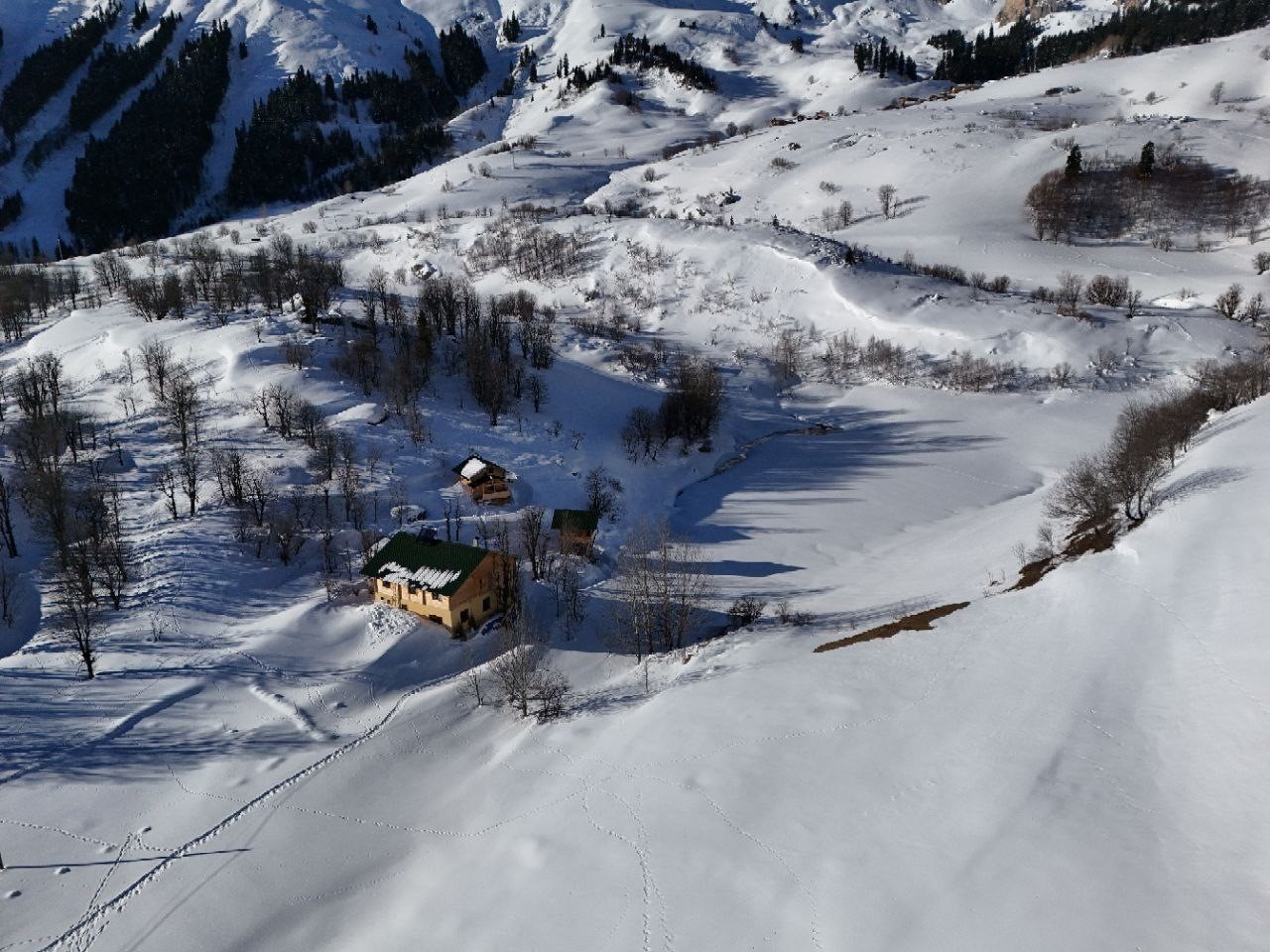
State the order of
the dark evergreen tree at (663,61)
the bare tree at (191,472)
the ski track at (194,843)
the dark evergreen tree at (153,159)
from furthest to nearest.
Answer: the dark evergreen tree at (663,61) < the dark evergreen tree at (153,159) < the bare tree at (191,472) < the ski track at (194,843)

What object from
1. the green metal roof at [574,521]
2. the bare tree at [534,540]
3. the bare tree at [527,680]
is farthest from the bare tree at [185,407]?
the bare tree at [527,680]

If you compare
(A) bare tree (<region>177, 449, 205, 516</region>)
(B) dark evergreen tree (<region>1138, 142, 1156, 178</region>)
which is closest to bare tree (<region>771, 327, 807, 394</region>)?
(A) bare tree (<region>177, 449, 205, 516</region>)

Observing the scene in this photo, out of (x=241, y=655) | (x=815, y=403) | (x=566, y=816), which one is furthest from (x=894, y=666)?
(x=815, y=403)

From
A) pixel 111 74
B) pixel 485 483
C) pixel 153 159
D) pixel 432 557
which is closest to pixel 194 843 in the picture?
pixel 432 557

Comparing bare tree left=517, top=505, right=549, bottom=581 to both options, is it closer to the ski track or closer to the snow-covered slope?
the snow-covered slope

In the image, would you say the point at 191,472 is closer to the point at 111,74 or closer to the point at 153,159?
the point at 153,159

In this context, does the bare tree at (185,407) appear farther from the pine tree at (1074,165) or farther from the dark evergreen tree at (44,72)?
the dark evergreen tree at (44,72)

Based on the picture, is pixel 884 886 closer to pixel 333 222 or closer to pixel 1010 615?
pixel 1010 615

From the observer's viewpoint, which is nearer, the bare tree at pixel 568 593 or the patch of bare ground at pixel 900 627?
the patch of bare ground at pixel 900 627
